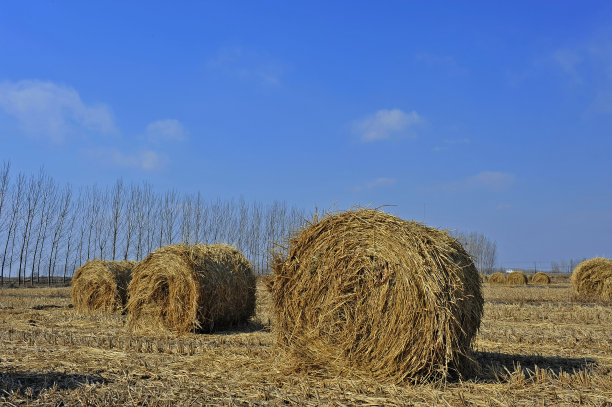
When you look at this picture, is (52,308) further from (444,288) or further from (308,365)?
(444,288)

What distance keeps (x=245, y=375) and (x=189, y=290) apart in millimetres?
5030

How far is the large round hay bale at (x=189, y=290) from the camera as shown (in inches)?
433

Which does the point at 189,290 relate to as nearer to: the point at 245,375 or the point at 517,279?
the point at 245,375

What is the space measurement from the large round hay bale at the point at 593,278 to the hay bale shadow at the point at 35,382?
2035cm

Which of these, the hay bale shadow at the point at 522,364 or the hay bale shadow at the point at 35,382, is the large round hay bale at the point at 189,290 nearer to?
the hay bale shadow at the point at 35,382

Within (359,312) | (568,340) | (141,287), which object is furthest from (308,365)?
(141,287)

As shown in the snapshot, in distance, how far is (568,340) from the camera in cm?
A: 932

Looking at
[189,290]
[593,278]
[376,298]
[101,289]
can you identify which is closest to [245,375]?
[376,298]

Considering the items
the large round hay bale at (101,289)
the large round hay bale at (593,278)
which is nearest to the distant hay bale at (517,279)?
the large round hay bale at (593,278)

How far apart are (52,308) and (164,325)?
6.89m

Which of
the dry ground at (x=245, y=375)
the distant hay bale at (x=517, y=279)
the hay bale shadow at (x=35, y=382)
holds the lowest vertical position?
the hay bale shadow at (x=35, y=382)

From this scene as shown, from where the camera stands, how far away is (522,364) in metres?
7.23

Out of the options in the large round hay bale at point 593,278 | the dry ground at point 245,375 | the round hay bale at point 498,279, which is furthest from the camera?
the round hay bale at point 498,279

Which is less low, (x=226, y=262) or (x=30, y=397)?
(x=226, y=262)
